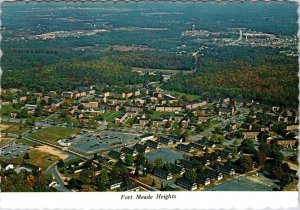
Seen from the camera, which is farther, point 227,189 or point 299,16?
point 299,16

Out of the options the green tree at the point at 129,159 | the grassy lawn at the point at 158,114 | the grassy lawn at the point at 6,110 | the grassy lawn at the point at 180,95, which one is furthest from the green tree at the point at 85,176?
the grassy lawn at the point at 180,95

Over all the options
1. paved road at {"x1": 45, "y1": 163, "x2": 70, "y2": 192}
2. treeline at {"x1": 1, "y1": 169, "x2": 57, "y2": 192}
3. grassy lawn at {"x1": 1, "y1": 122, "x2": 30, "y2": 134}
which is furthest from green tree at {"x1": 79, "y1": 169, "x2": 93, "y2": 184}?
grassy lawn at {"x1": 1, "y1": 122, "x2": 30, "y2": 134}

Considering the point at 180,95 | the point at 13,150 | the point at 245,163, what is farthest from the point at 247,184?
the point at 13,150

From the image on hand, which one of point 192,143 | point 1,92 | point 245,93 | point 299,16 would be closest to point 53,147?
point 1,92

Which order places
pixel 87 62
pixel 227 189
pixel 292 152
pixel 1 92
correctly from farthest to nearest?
pixel 87 62, pixel 1 92, pixel 292 152, pixel 227 189

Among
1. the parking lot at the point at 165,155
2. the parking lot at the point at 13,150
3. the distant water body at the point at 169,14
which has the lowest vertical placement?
the parking lot at the point at 165,155

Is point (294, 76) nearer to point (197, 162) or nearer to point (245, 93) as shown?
point (245, 93)

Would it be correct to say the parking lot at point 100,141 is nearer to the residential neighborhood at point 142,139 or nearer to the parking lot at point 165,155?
the residential neighborhood at point 142,139

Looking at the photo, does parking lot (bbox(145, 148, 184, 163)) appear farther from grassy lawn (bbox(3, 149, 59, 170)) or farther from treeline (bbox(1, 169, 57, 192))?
Answer: treeline (bbox(1, 169, 57, 192))
